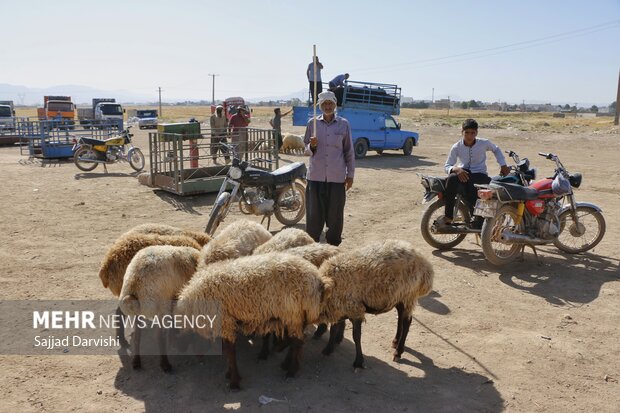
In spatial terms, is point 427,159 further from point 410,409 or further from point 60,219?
point 410,409

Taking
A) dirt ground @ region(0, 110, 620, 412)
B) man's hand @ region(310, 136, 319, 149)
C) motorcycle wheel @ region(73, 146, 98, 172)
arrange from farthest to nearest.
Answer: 1. motorcycle wheel @ region(73, 146, 98, 172)
2. man's hand @ region(310, 136, 319, 149)
3. dirt ground @ region(0, 110, 620, 412)

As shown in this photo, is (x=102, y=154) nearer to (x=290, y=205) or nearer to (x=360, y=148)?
(x=290, y=205)

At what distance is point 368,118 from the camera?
781 inches

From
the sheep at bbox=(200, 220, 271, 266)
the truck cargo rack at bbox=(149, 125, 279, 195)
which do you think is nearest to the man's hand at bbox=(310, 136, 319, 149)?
the sheep at bbox=(200, 220, 271, 266)

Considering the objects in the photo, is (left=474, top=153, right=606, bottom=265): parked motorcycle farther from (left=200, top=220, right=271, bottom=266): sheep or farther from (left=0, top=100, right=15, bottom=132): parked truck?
(left=0, top=100, right=15, bottom=132): parked truck

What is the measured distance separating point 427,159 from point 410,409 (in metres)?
17.3

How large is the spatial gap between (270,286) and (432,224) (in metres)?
4.24

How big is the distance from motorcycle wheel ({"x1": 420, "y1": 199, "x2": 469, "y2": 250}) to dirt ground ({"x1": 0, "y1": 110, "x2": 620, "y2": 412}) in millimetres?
146

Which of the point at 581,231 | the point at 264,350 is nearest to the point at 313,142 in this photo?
the point at 264,350

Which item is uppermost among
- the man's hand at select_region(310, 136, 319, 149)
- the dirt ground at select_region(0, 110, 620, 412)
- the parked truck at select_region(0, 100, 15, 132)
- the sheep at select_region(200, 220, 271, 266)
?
the parked truck at select_region(0, 100, 15, 132)

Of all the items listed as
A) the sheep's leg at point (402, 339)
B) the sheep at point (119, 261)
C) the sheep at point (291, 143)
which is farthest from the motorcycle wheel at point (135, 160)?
the sheep's leg at point (402, 339)

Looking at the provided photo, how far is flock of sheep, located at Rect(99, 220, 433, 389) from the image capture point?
3.81m

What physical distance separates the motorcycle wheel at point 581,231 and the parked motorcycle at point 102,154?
469 inches

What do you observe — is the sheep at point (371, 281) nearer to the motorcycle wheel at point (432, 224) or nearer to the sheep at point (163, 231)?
the sheep at point (163, 231)
